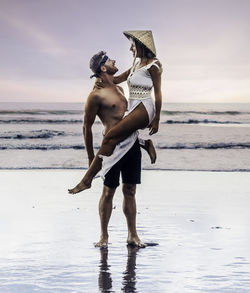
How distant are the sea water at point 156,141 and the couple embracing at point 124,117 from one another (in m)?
9.56

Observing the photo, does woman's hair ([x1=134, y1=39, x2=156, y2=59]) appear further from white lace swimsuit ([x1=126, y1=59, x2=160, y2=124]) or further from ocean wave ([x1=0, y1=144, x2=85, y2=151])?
ocean wave ([x1=0, y1=144, x2=85, y2=151])

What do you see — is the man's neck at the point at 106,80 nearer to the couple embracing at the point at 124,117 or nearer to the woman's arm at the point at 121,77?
the couple embracing at the point at 124,117

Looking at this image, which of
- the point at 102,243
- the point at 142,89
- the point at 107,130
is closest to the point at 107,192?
the point at 102,243

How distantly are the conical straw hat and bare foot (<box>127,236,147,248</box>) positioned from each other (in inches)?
64.8

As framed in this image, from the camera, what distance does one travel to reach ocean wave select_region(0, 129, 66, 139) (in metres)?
31.4

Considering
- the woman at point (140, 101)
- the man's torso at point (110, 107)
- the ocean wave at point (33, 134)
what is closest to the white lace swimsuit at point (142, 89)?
the woman at point (140, 101)

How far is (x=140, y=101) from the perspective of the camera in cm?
681

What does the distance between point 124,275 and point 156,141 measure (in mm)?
22731

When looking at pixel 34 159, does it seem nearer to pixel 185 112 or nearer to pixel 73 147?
pixel 73 147

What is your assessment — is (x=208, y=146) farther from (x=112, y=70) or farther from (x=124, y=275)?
(x=124, y=275)

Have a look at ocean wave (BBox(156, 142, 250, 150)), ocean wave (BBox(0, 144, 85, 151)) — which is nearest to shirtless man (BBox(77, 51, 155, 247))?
ocean wave (BBox(0, 144, 85, 151))

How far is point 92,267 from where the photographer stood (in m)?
6.01

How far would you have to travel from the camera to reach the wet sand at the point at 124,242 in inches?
216

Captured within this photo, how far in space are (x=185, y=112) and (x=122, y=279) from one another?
4427 cm
